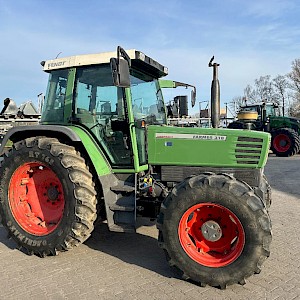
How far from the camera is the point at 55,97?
443 centimetres

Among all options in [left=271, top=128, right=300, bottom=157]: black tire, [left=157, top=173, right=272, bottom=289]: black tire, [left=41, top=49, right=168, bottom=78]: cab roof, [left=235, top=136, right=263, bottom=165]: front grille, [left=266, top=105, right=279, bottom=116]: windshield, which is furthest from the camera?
[left=266, top=105, right=279, bottom=116]: windshield

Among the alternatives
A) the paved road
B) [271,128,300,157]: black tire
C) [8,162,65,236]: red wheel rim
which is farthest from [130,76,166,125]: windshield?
[271,128,300,157]: black tire

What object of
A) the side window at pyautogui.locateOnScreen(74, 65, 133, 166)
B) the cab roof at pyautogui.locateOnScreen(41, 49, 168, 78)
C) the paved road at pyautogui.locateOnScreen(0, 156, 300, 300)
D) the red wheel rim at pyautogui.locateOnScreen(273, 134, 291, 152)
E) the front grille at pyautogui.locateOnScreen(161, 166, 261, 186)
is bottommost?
the paved road at pyautogui.locateOnScreen(0, 156, 300, 300)

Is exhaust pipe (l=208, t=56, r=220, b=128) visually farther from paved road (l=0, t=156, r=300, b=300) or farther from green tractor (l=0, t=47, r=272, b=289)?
paved road (l=0, t=156, r=300, b=300)

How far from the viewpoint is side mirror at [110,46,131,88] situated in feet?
10.9

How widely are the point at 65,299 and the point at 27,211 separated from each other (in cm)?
160

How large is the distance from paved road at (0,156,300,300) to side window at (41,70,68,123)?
69.0 inches

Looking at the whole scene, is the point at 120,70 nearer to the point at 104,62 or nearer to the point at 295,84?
the point at 104,62

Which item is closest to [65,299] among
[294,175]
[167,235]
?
[167,235]

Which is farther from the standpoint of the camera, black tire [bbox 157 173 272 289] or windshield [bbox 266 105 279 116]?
windshield [bbox 266 105 279 116]

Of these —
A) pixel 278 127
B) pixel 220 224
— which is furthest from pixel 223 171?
pixel 278 127

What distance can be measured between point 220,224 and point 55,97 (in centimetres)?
267

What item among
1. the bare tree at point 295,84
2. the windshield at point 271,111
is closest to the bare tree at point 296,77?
the bare tree at point 295,84

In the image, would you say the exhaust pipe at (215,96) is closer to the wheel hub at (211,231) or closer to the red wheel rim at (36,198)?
the wheel hub at (211,231)
